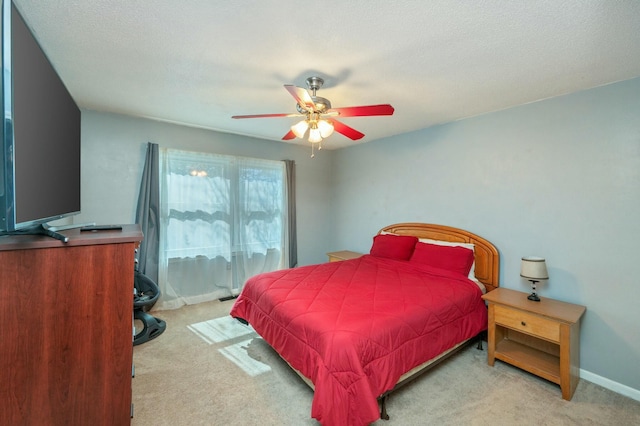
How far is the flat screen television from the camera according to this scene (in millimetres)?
850

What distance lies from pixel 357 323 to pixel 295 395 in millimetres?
781

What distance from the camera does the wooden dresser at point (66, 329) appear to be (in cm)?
95

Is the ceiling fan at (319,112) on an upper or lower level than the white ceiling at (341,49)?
lower

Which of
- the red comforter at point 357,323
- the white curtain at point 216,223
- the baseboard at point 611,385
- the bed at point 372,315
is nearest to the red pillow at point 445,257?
the bed at point 372,315

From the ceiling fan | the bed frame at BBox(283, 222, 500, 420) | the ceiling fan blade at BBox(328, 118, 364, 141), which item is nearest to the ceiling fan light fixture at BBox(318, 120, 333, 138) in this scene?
the ceiling fan

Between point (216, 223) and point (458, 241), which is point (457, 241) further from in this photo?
point (216, 223)

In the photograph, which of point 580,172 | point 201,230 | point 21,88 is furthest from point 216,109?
point 580,172

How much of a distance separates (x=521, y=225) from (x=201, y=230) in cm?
382

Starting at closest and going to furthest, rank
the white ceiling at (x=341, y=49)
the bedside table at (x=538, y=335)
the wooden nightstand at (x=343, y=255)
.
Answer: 1. the white ceiling at (x=341, y=49)
2. the bedside table at (x=538, y=335)
3. the wooden nightstand at (x=343, y=255)

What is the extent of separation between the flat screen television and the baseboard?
3750mm

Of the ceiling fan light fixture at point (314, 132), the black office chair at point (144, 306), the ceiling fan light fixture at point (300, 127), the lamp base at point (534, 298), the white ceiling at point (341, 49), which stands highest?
the white ceiling at point (341, 49)

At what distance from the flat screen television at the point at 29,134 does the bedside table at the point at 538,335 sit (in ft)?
10.1

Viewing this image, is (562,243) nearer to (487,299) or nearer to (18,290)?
(487,299)

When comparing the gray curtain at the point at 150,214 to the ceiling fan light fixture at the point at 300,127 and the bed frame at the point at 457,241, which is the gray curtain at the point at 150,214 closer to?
the ceiling fan light fixture at the point at 300,127
